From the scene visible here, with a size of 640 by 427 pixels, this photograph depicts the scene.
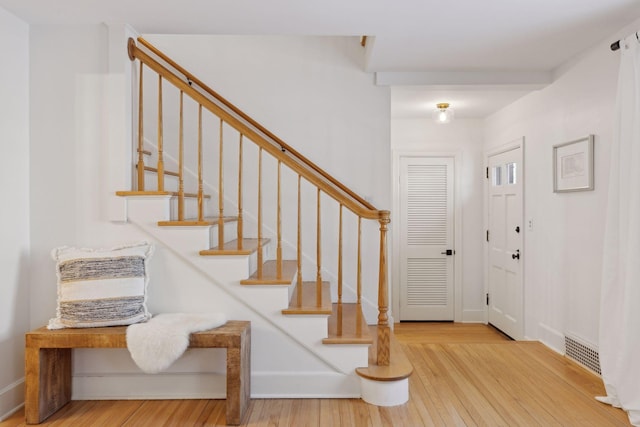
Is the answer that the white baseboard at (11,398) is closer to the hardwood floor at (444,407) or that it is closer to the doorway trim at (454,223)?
the hardwood floor at (444,407)

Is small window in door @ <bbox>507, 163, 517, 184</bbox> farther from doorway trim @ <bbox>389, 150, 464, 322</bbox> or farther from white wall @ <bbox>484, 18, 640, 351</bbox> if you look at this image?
doorway trim @ <bbox>389, 150, 464, 322</bbox>

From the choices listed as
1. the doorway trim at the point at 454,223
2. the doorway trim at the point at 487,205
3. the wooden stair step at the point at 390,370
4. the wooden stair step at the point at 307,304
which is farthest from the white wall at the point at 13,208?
the doorway trim at the point at 487,205

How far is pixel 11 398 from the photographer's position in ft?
8.55

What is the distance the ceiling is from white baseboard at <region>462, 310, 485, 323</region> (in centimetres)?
285

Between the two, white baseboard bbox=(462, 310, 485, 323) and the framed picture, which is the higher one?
the framed picture

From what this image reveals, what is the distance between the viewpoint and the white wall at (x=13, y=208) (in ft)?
8.44

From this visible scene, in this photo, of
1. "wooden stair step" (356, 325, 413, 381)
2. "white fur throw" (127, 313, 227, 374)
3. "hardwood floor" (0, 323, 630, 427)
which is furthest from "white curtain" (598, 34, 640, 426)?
"white fur throw" (127, 313, 227, 374)

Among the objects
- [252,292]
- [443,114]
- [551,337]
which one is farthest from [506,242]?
[252,292]

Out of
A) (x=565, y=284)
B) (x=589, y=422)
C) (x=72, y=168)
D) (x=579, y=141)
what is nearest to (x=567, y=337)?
(x=565, y=284)

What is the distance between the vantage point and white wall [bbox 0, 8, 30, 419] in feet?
8.44

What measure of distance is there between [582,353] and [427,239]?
7.30 feet

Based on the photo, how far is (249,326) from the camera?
270 cm

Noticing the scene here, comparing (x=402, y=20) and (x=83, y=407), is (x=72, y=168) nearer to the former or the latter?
(x=83, y=407)

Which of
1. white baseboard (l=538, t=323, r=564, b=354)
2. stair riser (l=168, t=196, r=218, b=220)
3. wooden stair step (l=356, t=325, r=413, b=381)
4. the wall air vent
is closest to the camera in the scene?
wooden stair step (l=356, t=325, r=413, b=381)
